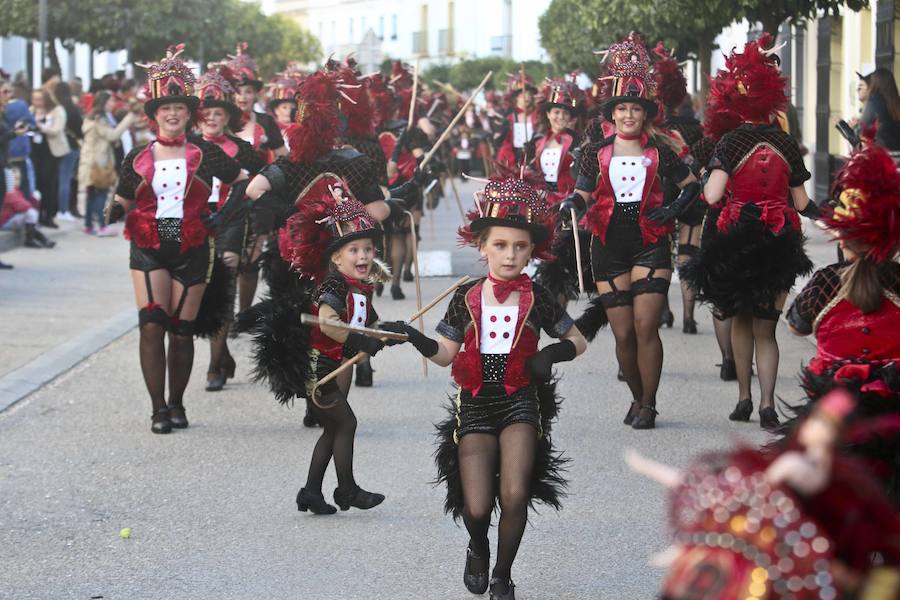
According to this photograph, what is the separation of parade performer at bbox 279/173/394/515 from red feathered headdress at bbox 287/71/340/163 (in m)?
1.73

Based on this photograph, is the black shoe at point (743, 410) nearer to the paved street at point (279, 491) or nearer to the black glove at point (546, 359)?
the paved street at point (279, 491)

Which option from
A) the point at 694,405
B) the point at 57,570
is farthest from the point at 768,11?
the point at 57,570

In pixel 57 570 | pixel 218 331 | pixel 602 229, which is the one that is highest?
pixel 602 229

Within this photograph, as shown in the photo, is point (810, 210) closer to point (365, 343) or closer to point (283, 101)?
point (365, 343)

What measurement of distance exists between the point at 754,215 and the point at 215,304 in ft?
10.5

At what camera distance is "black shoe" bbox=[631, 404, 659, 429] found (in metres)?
8.98

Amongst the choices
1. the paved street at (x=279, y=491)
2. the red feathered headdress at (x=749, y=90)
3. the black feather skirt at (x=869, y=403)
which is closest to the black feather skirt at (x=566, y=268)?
the paved street at (x=279, y=491)

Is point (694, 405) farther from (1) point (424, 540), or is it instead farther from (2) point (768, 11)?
(2) point (768, 11)

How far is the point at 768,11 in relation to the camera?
47.2 feet

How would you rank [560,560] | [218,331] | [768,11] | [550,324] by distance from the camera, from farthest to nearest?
[768,11] → [218,331] → [560,560] → [550,324]

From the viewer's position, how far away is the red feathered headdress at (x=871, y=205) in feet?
15.3

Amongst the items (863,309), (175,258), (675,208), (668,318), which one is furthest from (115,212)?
(668,318)

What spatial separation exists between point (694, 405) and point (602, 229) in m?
1.51

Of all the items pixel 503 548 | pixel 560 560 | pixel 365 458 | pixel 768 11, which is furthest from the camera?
pixel 768 11
